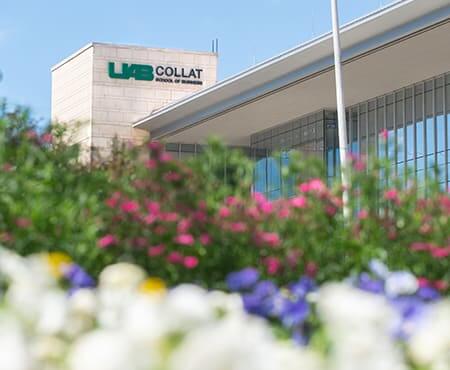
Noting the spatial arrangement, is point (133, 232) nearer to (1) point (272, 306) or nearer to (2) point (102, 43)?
(1) point (272, 306)

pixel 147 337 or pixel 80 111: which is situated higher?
pixel 80 111

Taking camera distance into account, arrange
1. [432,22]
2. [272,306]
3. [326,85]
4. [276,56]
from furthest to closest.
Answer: [326,85] → [276,56] → [432,22] → [272,306]

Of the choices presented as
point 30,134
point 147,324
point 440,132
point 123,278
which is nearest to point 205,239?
point 30,134

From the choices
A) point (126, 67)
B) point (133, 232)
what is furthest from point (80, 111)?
point (133, 232)

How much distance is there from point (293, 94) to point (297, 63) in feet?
13.7

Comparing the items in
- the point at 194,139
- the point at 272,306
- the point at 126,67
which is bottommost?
the point at 272,306

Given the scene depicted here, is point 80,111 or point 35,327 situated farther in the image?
point 80,111

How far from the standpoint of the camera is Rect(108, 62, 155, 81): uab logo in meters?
52.4

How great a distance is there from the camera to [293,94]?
40.5m

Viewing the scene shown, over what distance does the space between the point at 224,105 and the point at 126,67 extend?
1115 centimetres

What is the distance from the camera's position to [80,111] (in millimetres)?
52969

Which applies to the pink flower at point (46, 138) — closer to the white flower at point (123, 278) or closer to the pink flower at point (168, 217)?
the pink flower at point (168, 217)

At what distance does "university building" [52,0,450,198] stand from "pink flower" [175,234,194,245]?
1542cm

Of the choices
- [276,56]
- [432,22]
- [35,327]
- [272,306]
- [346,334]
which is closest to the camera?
[346,334]
